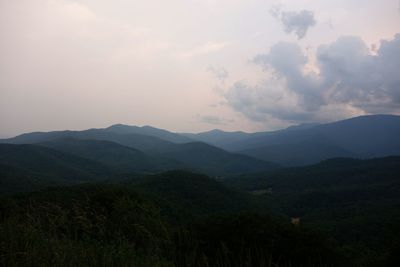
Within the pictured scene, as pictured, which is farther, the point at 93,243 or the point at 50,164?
the point at 50,164

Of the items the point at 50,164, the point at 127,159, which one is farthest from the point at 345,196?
the point at 127,159

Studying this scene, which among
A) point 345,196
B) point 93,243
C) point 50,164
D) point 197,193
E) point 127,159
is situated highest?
point 93,243

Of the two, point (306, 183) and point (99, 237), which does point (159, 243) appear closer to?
point (99, 237)


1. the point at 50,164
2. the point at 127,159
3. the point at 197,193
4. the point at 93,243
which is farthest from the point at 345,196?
the point at 127,159

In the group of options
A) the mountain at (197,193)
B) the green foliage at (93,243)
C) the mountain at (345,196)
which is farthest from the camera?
the mountain at (197,193)

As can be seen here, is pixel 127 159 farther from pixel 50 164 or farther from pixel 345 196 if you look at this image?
pixel 345 196

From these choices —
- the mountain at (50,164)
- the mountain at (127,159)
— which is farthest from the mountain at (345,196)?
the mountain at (50,164)

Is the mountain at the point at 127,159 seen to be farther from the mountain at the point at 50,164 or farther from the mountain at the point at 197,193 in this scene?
the mountain at the point at 197,193

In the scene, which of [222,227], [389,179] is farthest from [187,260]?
[389,179]

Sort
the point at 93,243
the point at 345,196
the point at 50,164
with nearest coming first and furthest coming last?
1. the point at 93,243
2. the point at 345,196
3. the point at 50,164

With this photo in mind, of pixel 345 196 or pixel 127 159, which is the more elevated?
pixel 127 159

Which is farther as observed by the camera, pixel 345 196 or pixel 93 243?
pixel 345 196

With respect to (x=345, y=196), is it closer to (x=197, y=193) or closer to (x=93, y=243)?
(x=197, y=193)

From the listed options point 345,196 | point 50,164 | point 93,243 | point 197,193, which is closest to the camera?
point 93,243
